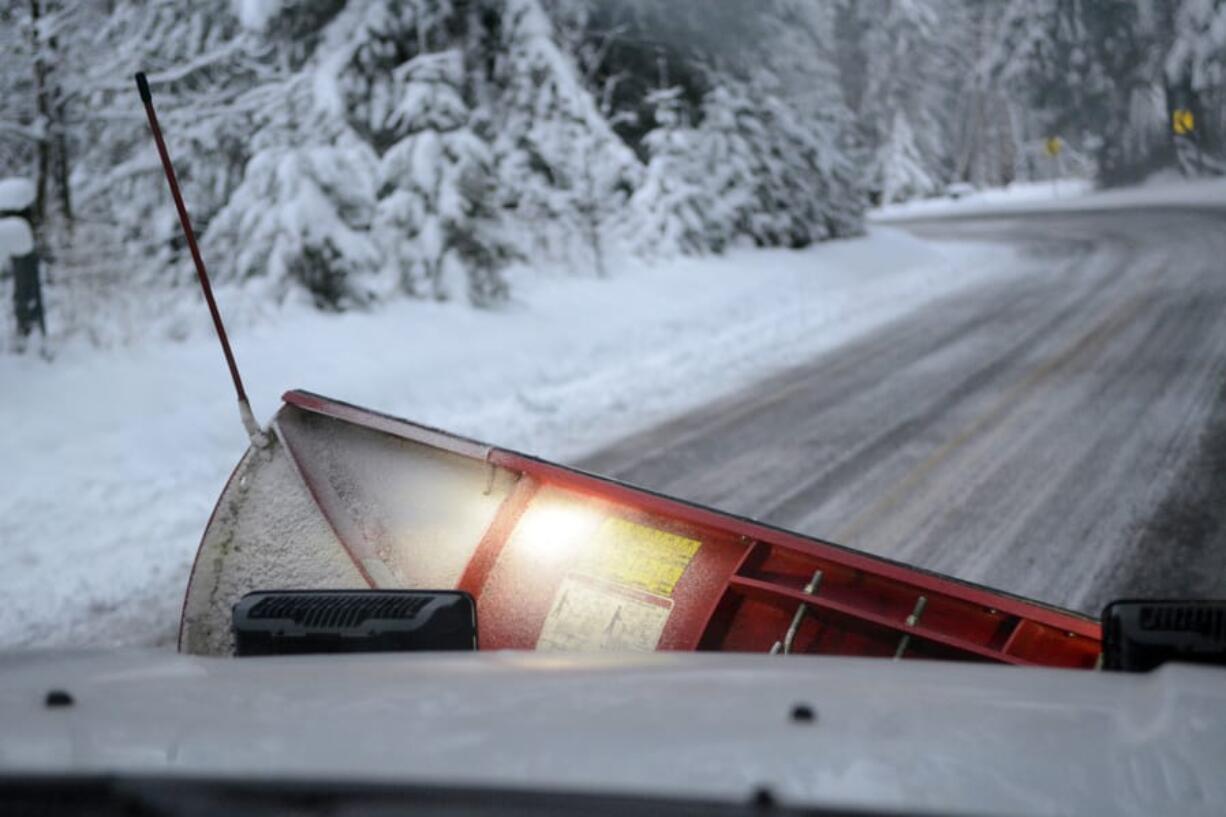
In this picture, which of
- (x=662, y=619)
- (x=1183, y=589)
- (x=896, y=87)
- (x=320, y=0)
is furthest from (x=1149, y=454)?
→ (x=896, y=87)

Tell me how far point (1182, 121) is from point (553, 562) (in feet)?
141

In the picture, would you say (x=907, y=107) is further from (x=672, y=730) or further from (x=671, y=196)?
(x=672, y=730)

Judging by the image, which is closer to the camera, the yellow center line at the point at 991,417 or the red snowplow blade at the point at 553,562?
the red snowplow blade at the point at 553,562

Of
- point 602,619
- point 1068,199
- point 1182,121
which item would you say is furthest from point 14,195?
point 1068,199

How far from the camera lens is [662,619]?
3.46 meters

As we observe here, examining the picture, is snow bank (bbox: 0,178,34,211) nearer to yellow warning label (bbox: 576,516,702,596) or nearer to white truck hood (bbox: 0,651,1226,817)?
yellow warning label (bbox: 576,516,702,596)

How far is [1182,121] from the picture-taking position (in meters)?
40.1

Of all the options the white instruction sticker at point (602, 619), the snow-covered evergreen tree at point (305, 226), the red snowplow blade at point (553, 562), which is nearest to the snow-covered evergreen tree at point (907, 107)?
the snow-covered evergreen tree at point (305, 226)

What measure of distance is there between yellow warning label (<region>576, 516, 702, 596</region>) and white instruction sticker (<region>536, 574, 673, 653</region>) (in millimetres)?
50

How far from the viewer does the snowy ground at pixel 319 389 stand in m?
6.25

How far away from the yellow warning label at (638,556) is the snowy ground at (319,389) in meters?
2.73

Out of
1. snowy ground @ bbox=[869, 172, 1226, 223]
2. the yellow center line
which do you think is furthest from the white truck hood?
snowy ground @ bbox=[869, 172, 1226, 223]

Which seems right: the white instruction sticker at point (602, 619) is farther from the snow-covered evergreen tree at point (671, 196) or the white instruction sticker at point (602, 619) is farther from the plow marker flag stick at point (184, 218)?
the snow-covered evergreen tree at point (671, 196)

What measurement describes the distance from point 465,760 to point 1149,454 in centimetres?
747
